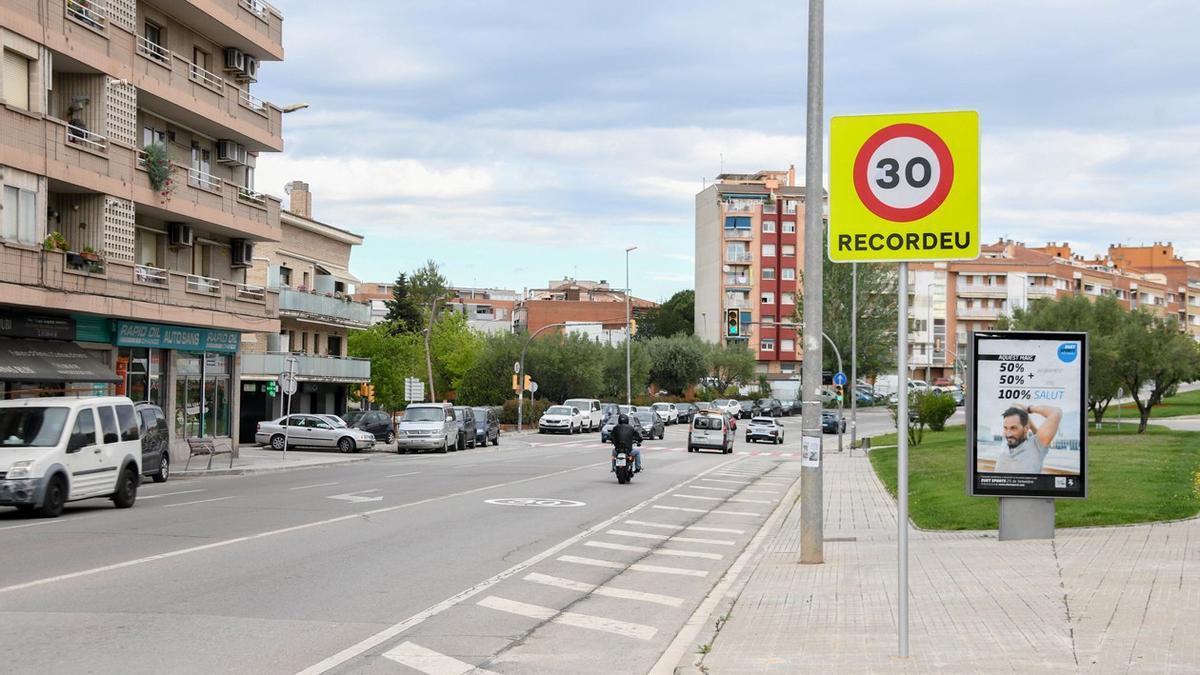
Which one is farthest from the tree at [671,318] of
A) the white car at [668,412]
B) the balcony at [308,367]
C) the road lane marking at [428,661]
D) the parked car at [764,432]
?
the road lane marking at [428,661]

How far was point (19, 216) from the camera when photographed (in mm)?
29000

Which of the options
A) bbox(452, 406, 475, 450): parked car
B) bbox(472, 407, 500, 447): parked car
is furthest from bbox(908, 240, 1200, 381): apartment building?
bbox(452, 406, 475, 450): parked car

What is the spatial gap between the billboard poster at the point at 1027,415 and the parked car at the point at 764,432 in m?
48.8

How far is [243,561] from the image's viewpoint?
1383cm

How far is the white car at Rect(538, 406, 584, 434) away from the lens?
→ 7019 cm

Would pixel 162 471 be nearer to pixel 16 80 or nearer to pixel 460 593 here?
pixel 16 80

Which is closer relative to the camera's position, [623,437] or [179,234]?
[623,437]

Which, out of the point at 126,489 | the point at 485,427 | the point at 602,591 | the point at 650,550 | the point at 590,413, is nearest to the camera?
the point at 602,591

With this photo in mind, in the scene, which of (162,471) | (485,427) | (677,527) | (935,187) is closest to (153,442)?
(162,471)

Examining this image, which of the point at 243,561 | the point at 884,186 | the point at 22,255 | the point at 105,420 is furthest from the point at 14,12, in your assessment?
the point at 884,186

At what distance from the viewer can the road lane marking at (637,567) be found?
46.9 ft

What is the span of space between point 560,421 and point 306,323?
49.9 ft

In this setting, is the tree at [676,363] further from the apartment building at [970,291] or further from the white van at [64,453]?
the white van at [64,453]

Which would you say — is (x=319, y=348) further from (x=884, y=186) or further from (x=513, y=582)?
(x=884, y=186)
